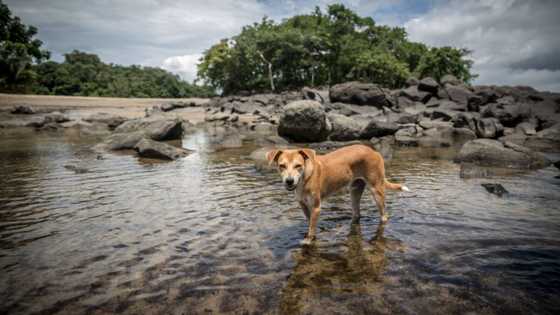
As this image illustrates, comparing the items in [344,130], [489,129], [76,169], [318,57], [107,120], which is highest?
[318,57]

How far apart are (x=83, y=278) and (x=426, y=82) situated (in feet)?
159

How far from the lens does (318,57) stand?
218 ft

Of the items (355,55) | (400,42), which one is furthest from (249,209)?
(400,42)

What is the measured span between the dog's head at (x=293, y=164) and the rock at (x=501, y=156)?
10859 mm

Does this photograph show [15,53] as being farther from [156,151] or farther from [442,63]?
[442,63]

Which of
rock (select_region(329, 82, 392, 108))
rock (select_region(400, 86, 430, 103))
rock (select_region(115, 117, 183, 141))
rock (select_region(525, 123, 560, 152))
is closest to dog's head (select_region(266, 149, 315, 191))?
rock (select_region(115, 117, 183, 141))

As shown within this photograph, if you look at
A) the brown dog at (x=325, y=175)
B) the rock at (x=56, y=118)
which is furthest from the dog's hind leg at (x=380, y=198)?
the rock at (x=56, y=118)

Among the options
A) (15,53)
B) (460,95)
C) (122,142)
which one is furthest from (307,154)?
(15,53)

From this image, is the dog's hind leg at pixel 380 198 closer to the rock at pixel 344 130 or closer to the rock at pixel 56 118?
the rock at pixel 344 130

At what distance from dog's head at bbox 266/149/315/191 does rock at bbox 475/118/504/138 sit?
2307 cm

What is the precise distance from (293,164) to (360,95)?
122ft

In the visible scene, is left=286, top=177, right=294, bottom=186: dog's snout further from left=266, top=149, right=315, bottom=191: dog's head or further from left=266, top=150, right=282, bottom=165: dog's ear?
left=266, top=150, right=282, bottom=165: dog's ear

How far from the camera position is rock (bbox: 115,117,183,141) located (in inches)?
856

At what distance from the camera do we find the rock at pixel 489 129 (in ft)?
76.6
